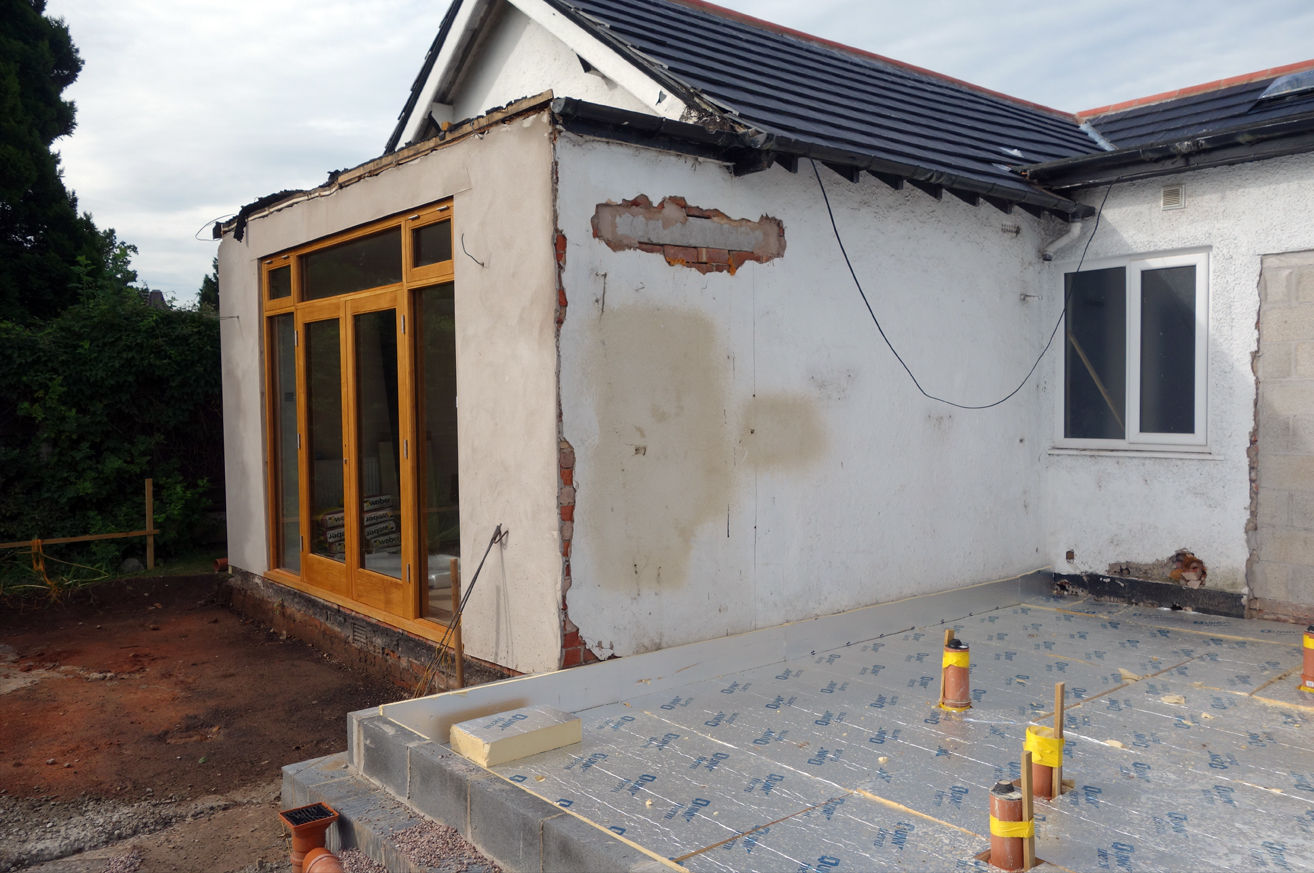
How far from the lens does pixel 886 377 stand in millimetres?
6820

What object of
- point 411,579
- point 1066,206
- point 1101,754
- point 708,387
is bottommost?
point 1101,754

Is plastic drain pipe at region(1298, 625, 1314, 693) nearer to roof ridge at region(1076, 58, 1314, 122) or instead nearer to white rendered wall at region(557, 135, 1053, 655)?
white rendered wall at region(557, 135, 1053, 655)

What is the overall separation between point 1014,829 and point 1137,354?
5696 millimetres

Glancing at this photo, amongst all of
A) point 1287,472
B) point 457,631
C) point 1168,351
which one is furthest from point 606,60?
point 1287,472

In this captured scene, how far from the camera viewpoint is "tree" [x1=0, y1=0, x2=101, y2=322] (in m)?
17.5

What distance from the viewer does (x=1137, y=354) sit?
25.1 feet

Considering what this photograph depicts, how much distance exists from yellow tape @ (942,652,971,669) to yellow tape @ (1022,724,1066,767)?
1.13m

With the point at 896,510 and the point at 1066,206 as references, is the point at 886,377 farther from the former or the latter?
the point at 1066,206

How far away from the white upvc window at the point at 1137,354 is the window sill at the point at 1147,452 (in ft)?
0.11

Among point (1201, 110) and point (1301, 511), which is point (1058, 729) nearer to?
point (1301, 511)

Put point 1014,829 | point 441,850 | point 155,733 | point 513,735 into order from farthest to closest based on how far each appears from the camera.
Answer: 1. point 155,733
2. point 513,735
3. point 441,850
4. point 1014,829

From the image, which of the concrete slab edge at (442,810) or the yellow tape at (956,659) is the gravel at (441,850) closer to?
the concrete slab edge at (442,810)

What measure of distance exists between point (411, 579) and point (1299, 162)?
284 inches

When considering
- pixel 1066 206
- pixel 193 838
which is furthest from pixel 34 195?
pixel 1066 206
